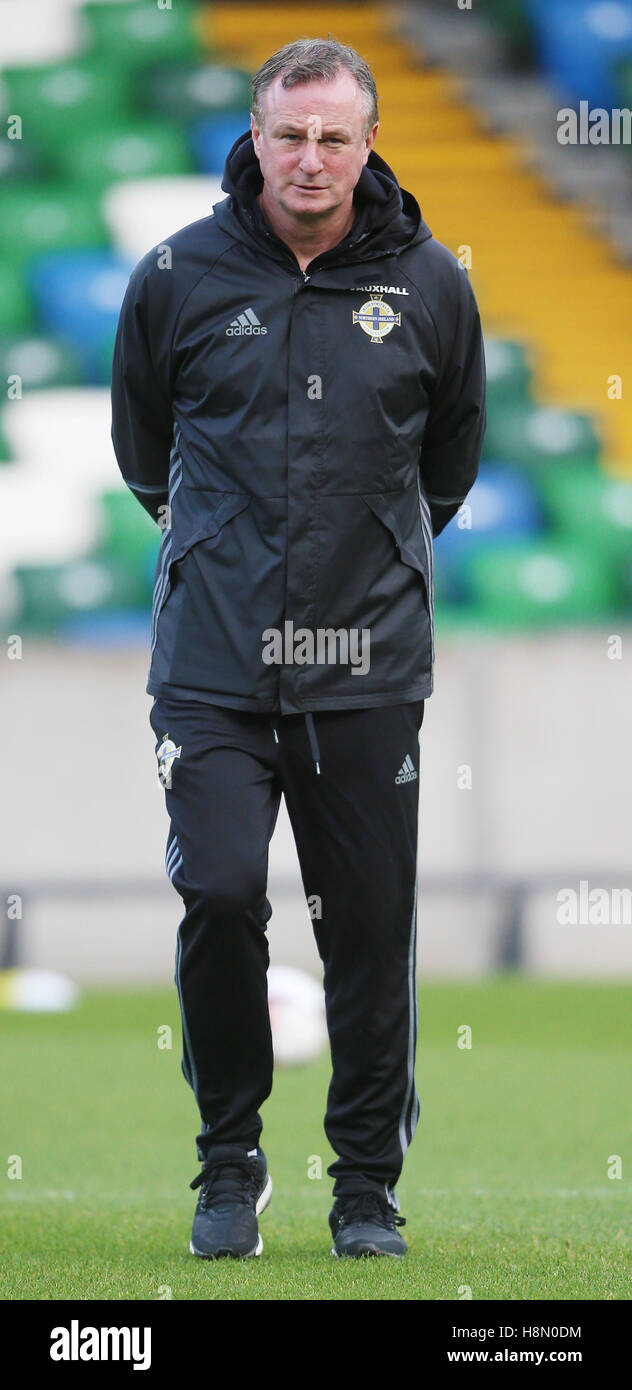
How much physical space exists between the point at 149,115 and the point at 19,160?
0.98 m

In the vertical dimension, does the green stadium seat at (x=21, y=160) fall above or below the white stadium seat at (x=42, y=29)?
below

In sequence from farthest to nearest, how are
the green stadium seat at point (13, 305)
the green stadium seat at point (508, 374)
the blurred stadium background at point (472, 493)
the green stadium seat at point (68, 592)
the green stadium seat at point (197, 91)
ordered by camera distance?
the green stadium seat at point (197, 91)
the green stadium seat at point (13, 305)
the green stadium seat at point (508, 374)
the green stadium seat at point (68, 592)
the blurred stadium background at point (472, 493)

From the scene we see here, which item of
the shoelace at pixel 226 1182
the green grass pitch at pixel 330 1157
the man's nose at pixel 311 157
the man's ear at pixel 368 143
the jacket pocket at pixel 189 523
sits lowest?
the green grass pitch at pixel 330 1157

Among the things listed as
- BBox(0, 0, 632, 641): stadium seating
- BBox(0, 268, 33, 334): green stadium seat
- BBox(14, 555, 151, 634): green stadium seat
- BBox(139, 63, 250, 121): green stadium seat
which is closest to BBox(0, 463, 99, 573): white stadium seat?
BBox(0, 0, 632, 641): stadium seating

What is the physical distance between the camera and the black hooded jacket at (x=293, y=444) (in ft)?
10.2

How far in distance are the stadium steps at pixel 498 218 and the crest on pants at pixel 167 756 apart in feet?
28.1

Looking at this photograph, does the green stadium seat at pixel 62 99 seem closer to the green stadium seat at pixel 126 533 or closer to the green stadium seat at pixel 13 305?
the green stadium seat at pixel 13 305

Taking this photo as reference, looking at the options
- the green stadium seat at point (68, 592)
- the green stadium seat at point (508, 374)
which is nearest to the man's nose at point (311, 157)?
the green stadium seat at point (68, 592)

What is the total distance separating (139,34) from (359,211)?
11.7 m

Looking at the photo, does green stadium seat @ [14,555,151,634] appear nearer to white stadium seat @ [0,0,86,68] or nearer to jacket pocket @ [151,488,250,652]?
white stadium seat @ [0,0,86,68]

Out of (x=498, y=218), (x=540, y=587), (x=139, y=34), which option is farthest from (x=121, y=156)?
(x=540, y=587)

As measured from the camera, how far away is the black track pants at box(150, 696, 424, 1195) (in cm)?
312
